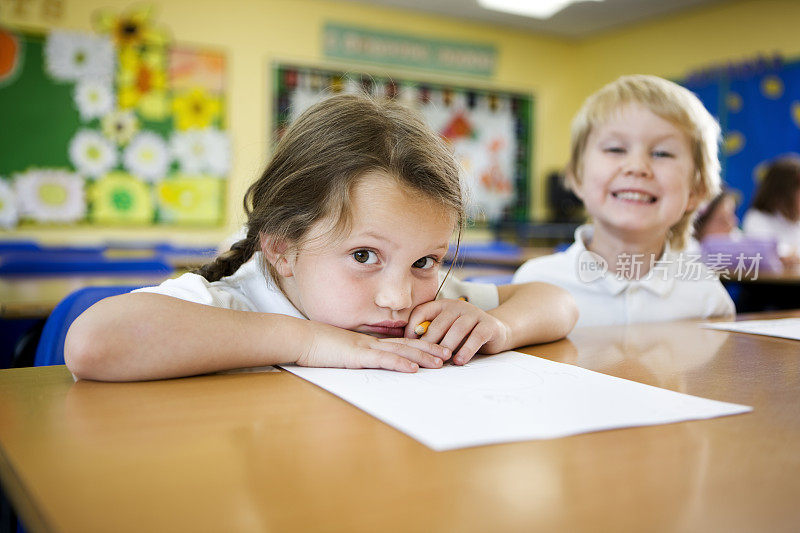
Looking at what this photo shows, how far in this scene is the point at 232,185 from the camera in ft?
17.7

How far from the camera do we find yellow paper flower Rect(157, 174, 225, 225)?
5.18 meters

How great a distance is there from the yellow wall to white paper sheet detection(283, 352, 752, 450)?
4018mm

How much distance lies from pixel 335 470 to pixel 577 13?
6205mm

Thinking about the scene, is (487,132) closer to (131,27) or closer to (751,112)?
(751,112)

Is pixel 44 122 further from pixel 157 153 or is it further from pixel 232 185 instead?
pixel 232 185

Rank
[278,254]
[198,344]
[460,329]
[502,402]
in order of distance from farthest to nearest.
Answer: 1. [278,254]
2. [460,329]
3. [198,344]
4. [502,402]

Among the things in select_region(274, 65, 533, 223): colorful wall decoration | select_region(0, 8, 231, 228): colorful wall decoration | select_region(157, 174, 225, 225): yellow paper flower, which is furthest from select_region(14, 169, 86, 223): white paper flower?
select_region(274, 65, 533, 223): colorful wall decoration

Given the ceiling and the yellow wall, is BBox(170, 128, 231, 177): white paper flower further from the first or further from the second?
the ceiling

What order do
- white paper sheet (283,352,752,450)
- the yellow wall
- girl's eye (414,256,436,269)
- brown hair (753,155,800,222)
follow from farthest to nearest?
1. the yellow wall
2. brown hair (753,155,800,222)
3. girl's eye (414,256,436,269)
4. white paper sheet (283,352,752,450)

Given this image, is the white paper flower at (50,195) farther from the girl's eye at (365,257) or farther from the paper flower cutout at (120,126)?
the girl's eye at (365,257)

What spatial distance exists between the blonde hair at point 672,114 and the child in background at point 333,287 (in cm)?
66

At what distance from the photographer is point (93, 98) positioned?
194 inches

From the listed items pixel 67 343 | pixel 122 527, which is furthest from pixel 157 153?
pixel 122 527

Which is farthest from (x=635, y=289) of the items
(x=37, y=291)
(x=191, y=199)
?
(x=191, y=199)
